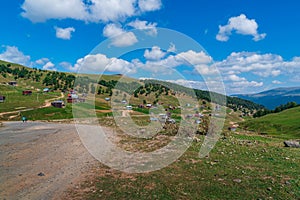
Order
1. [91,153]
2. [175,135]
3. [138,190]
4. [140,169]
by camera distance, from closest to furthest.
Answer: [138,190]
[140,169]
[91,153]
[175,135]

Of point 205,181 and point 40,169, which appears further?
point 40,169

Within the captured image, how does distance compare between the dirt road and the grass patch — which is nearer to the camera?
the grass patch

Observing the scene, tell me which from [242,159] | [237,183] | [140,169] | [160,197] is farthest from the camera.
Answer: [242,159]

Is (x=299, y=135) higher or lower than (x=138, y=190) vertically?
lower

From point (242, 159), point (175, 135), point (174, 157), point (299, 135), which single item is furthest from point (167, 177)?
point (299, 135)

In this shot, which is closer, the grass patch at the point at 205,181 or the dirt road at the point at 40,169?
the grass patch at the point at 205,181

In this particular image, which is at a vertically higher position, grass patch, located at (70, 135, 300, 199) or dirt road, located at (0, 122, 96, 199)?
grass patch, located at (70, 135, 300, 199)

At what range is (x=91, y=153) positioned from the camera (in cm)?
2128

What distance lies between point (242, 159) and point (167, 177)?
7865 mm

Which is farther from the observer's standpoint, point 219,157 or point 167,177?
point 219,157

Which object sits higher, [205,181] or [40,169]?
[205,181]

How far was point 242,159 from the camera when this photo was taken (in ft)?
62.2

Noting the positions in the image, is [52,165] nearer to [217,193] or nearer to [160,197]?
[160,197]

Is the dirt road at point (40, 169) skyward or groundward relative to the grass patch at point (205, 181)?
groundward
